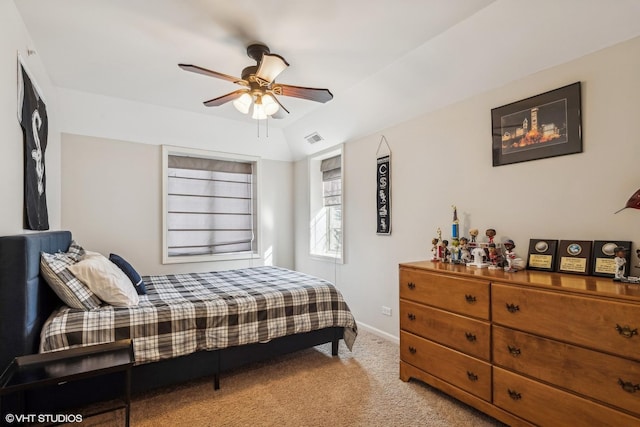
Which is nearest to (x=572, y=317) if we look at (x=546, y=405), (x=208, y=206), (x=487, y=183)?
(x=546, y=405)

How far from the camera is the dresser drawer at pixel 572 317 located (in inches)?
57.7

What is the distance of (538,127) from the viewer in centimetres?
223

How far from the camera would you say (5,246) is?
169cm

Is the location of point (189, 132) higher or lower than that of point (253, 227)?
higher

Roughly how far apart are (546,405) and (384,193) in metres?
2.23

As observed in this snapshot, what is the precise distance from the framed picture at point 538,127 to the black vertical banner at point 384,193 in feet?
3.74

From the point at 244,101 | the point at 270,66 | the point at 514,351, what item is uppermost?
the point at 270,66

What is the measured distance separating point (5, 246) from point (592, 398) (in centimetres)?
310

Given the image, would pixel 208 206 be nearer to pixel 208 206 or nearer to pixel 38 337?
pixel 208 206

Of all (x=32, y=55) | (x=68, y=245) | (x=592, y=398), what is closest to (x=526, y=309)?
(x=592, y=398)

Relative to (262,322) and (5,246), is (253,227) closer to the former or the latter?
(262,322)

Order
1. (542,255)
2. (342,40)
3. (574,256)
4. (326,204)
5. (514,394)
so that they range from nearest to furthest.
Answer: (514,394) < (574,256) < (542,255) < (342,40) < (326,204)

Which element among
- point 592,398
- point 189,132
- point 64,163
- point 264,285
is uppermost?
point 189,132

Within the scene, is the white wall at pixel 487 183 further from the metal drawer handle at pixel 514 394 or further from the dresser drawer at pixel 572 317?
the metal drawer handle at pixel 514 394
